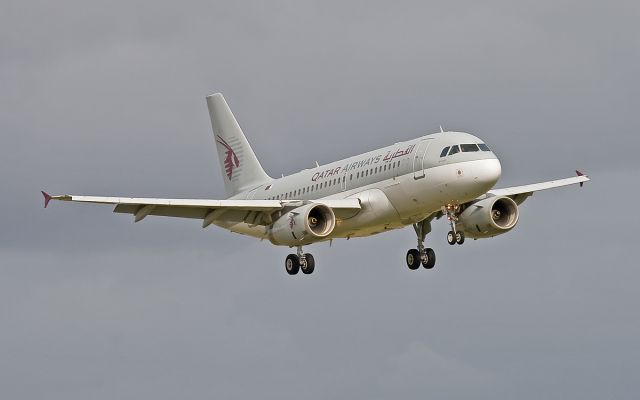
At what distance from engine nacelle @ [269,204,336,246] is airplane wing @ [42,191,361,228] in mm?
425

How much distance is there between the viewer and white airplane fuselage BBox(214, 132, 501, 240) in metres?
71.8

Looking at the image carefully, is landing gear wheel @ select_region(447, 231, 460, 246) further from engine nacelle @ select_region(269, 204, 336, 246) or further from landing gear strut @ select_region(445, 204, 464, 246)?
engine nacelle @ select_region(269, 204, 336, 246)

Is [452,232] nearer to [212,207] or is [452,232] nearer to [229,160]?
[212,207]

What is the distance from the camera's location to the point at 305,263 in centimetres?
7612

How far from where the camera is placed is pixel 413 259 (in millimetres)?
78688

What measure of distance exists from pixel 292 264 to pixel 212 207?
157 inches

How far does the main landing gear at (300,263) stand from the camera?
7612cm

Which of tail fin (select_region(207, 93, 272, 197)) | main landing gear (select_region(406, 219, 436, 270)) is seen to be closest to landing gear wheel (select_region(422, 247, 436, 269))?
main landing gear (select_region(406, 219, 436, 270))

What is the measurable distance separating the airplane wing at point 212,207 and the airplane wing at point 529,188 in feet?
22.7

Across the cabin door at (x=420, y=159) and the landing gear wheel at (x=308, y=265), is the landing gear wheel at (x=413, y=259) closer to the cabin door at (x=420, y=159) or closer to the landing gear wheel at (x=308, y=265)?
the landing gear wheel at (x=308, y=265)

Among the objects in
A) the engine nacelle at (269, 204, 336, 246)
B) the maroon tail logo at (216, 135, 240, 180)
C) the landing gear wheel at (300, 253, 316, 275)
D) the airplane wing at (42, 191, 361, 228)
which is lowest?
the landing gear wheel at (300, 253, 316, 275)

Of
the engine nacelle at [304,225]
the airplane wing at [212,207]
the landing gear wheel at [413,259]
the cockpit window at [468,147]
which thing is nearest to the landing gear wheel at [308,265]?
the engine nacelle at [304,225]

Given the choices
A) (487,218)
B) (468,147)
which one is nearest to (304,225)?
(468,147)

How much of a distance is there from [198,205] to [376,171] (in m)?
7.12
